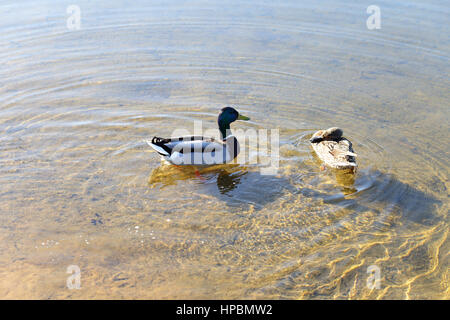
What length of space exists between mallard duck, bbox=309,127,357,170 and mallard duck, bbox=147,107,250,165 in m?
1.47

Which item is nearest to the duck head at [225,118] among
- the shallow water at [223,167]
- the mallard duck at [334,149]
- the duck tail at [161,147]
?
the shallow water at [223,167]

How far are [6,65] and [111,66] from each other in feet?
8.76

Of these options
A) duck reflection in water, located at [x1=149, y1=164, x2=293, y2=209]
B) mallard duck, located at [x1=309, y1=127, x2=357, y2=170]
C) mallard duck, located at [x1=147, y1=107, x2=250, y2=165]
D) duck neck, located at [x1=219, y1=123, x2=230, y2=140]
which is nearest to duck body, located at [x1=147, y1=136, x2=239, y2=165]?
mallard duck, located at [x1=147, y1=107, x2=250, y2=165]

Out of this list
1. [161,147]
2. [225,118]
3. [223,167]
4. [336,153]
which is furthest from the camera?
[225,118]

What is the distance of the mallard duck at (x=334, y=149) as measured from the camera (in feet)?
21.9

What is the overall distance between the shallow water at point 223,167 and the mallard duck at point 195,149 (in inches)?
9.7

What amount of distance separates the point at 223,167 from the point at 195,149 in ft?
2.22

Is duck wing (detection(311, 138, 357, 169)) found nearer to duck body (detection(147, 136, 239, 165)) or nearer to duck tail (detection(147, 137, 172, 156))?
duck body (detection(147, 136, 239, 165))

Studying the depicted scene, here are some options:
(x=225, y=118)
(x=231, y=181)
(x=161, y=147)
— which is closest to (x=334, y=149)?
(x=231, y=181)

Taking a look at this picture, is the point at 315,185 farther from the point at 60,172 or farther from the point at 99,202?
the point at 60,172

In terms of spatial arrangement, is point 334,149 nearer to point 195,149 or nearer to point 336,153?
point 336,153

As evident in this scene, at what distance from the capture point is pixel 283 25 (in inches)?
512

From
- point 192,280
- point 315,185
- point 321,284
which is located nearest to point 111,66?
point 315,185

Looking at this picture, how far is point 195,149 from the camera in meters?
6.94
